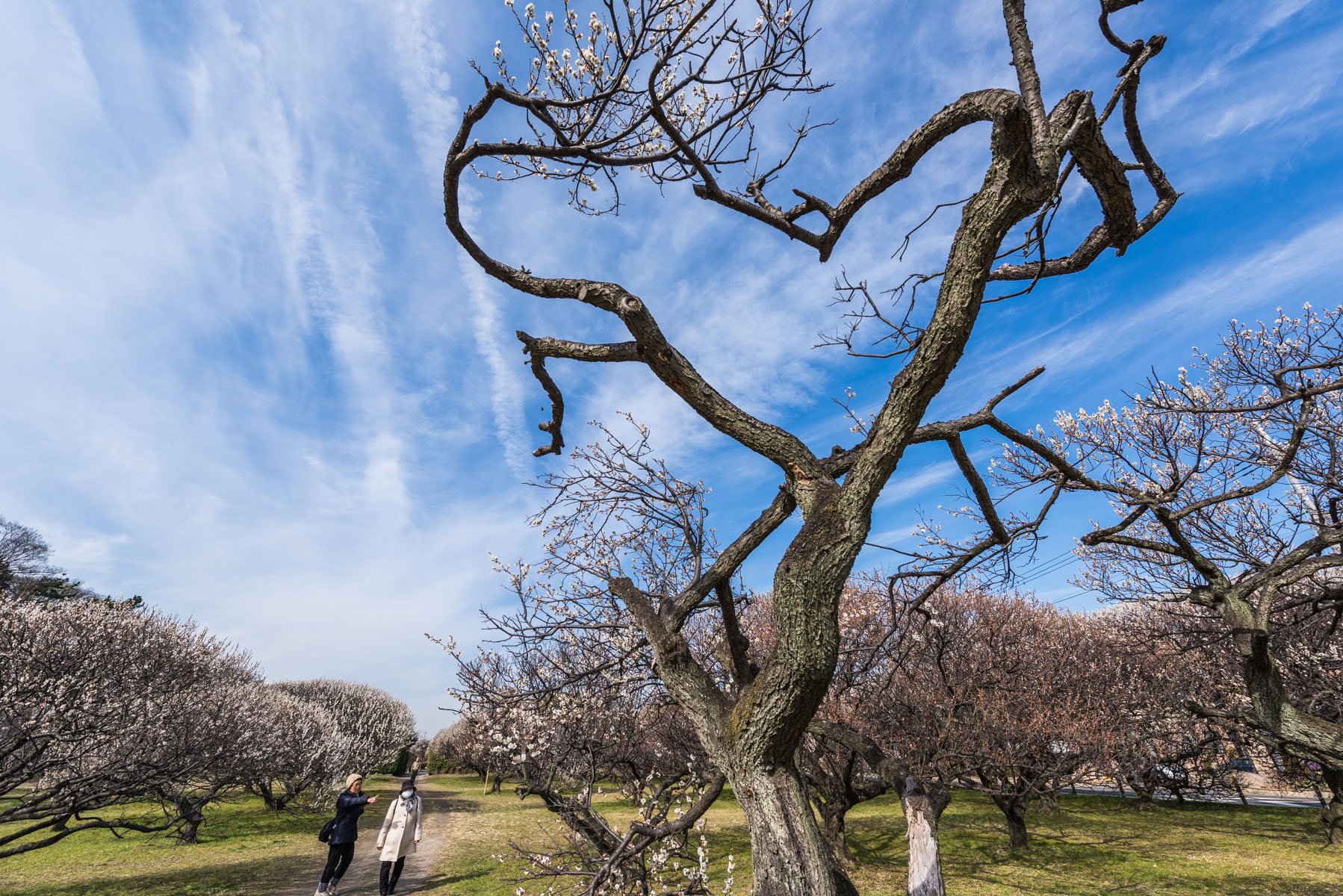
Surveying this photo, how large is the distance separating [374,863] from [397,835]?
532 cm

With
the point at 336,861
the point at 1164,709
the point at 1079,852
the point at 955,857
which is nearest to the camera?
the point at 336,861

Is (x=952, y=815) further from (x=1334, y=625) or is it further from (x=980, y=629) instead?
(x=1334, y=625)

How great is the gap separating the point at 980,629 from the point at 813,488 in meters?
16.6

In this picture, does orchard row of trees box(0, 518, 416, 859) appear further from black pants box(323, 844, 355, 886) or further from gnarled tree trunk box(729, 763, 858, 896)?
gnarled tree trunk box(729, 763, 858, 896)

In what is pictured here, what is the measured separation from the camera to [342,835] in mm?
8984

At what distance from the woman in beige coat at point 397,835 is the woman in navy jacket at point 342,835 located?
19.8 inches

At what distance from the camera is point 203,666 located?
68.4 feet

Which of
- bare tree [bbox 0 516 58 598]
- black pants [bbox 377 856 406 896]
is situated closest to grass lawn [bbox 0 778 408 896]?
black pants [bbox 377 856 406 896]

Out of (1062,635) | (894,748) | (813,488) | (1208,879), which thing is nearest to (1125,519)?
(813,488)

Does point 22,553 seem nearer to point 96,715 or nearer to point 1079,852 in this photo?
point 96,715

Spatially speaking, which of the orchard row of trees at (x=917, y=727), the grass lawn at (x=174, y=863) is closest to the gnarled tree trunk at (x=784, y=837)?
the orchard row of trees at (x=917, y=727)

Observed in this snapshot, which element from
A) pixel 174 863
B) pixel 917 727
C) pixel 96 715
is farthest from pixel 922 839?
pixel 174 863

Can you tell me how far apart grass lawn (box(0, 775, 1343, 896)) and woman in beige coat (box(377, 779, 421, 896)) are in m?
1.09

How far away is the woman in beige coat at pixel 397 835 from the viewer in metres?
9.45
